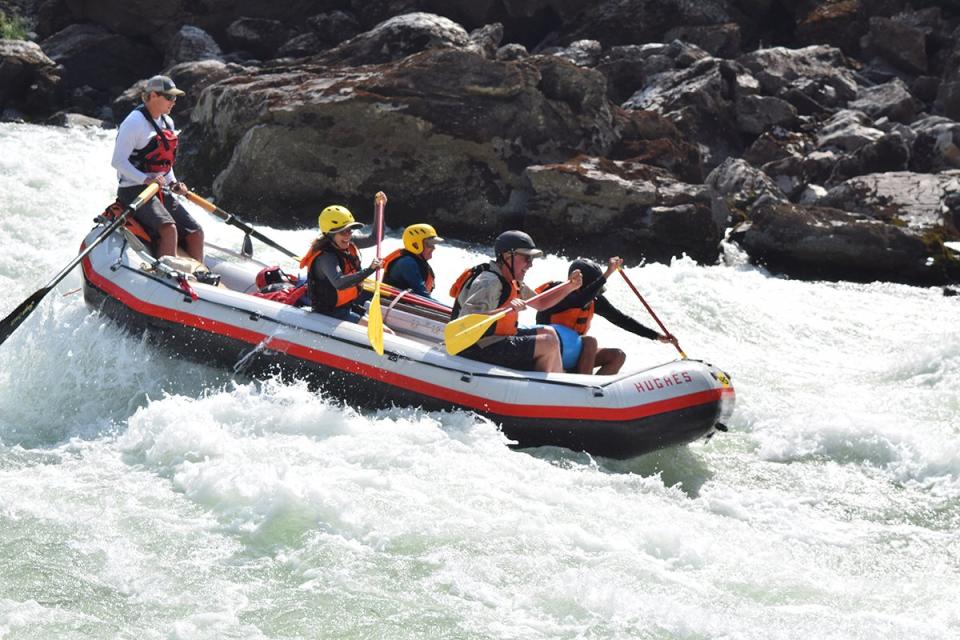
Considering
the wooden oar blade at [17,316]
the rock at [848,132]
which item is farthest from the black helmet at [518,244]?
the rock at [848,132]

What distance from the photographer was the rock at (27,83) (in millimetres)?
19016

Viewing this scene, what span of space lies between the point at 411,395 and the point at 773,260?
718 cm

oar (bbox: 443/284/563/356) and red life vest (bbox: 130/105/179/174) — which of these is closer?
oar (bbox: 443/284/563/356)

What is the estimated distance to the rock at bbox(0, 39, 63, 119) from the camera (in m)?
19.0

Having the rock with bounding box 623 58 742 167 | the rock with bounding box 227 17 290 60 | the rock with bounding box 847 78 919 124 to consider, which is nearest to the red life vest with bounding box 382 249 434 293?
the rock with bounding box 623 58 742 167

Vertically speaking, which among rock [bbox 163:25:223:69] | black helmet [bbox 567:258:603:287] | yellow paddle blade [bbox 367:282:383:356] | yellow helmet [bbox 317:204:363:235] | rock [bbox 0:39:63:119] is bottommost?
rock [bbox 0:39:63:119]

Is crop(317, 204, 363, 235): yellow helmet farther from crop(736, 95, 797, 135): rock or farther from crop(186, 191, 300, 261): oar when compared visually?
crop(736, 95, 797, 135): rock

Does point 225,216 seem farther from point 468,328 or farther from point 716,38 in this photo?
point 716,38

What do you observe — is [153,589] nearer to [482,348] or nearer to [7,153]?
[482,348]

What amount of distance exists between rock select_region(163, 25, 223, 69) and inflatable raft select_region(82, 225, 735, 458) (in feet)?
42.4

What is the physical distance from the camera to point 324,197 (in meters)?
13.7

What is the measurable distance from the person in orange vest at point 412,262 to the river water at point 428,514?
131cm

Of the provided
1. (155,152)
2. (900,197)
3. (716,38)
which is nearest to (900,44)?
(716,38)

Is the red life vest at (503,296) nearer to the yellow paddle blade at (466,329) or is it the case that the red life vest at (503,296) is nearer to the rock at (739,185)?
the yellow paddle blade at (466,329)
